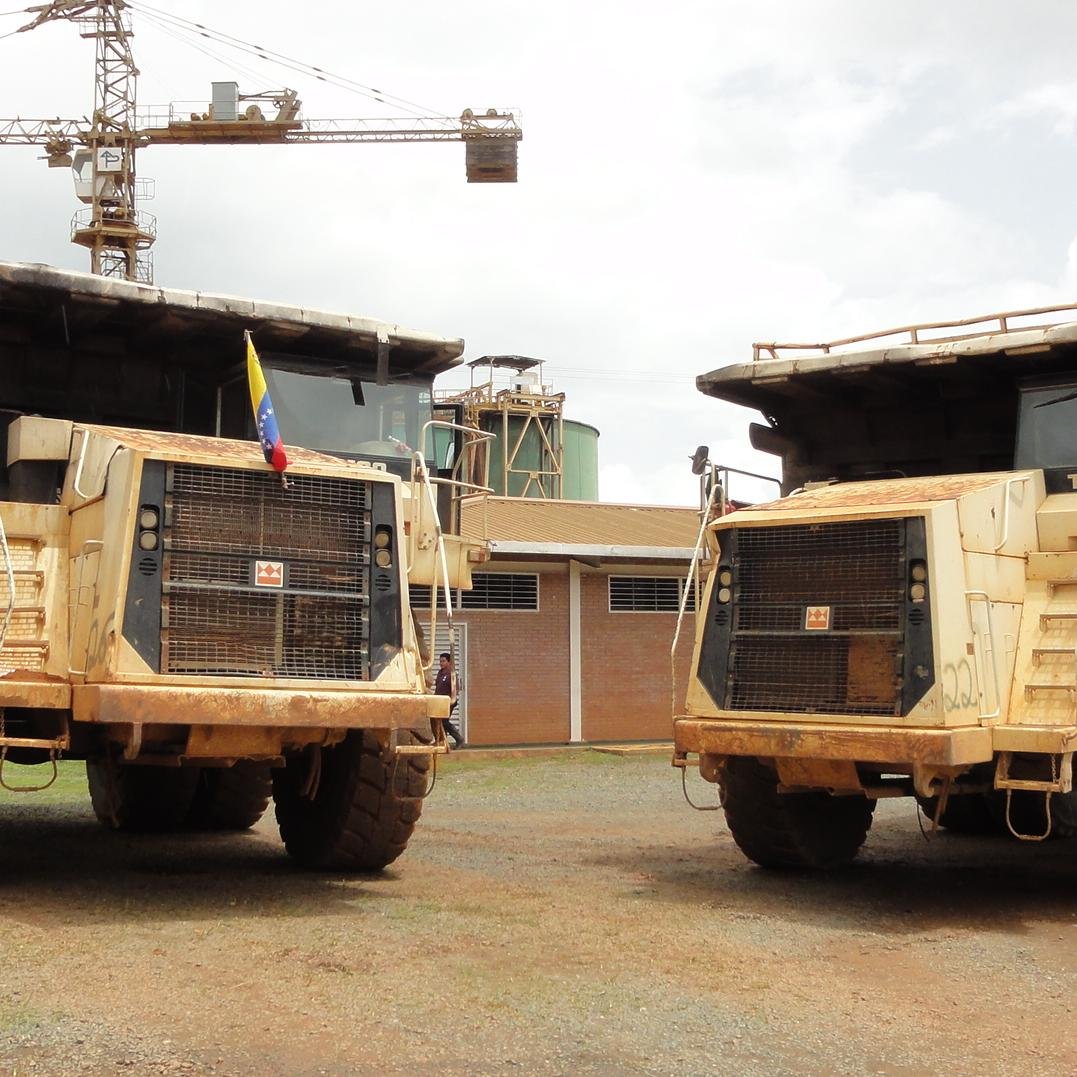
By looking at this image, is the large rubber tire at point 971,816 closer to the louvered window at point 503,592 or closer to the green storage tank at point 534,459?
the louvered window at point 503,592

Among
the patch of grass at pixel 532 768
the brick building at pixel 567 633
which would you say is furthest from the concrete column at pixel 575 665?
the patch of grass at pixel 532 768

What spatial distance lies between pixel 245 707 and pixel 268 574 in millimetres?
770

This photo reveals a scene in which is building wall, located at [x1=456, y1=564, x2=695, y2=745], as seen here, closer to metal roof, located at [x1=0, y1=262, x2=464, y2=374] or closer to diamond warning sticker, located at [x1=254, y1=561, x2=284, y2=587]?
metal roof, located at [x1=0, y1=262, x2=464, y2=374]

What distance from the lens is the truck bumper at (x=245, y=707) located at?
744 centimetres

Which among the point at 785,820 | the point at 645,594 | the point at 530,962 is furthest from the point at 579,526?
the point at 530,962

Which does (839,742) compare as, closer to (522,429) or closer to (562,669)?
(562,669)

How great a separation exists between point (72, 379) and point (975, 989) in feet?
21.2

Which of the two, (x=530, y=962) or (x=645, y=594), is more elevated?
(x=645, y=594)

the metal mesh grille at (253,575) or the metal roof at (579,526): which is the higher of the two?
the metal roof at (579,526)

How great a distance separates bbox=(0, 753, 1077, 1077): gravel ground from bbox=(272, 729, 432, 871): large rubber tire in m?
0.19

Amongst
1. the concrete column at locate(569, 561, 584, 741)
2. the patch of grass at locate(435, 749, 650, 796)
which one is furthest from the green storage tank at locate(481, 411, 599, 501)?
the patch of grass at locate(435, 749, 650, 796)

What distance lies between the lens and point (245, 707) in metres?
7.64

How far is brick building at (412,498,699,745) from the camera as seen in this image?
24750 millimetres

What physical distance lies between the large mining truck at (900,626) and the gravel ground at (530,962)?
2.32 ft
